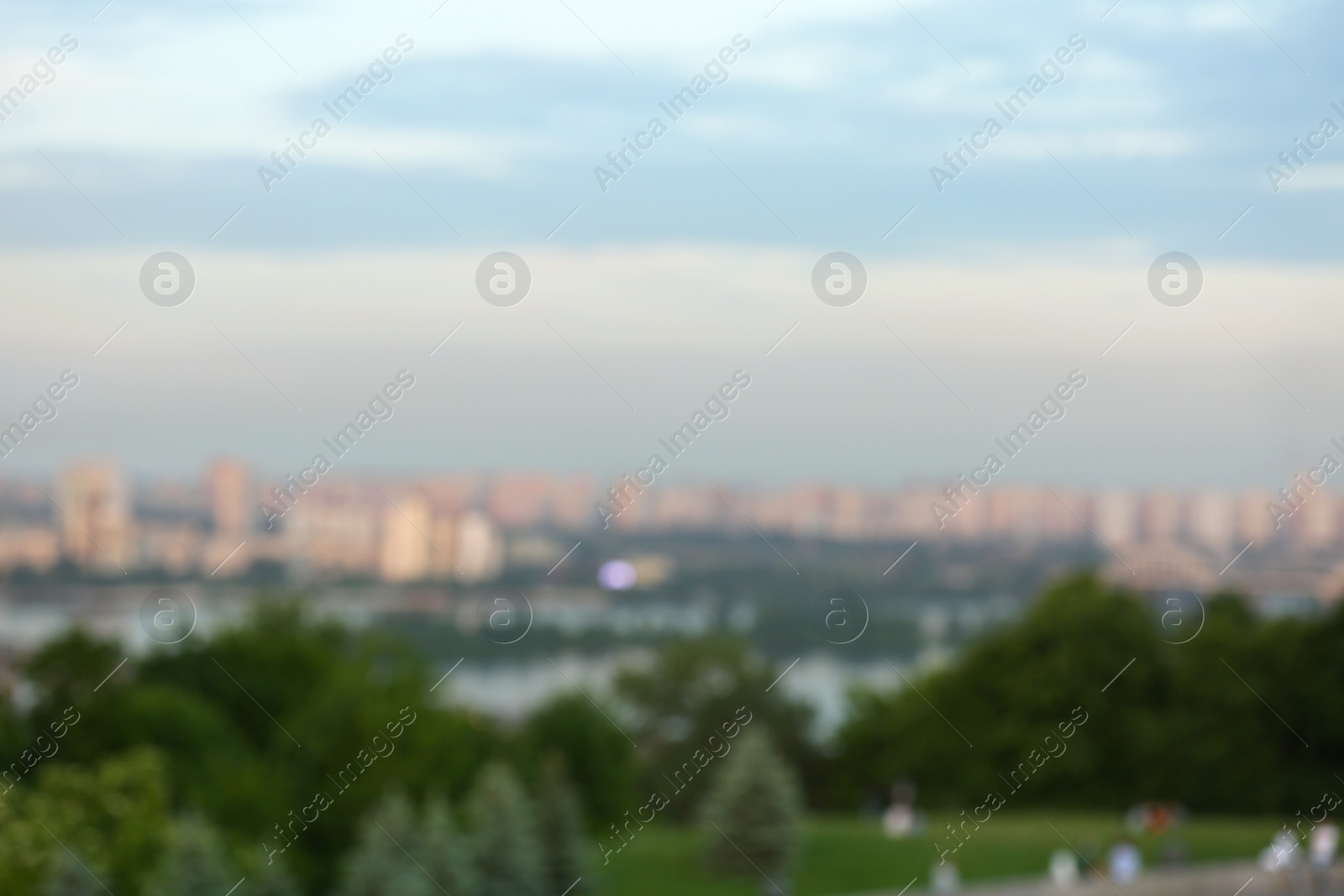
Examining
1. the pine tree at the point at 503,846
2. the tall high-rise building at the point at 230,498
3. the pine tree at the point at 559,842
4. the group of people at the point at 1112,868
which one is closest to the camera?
the pine tree at the point at 503,846

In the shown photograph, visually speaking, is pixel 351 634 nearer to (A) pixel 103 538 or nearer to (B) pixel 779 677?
(A) pixel 103 538

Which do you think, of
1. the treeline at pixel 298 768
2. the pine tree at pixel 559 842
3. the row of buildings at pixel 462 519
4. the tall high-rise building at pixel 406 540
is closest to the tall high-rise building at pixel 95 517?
the row of buildings at pixel 462 519

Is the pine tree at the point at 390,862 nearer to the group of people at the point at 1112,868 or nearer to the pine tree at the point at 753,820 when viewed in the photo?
the pine tree at the point at 753,820

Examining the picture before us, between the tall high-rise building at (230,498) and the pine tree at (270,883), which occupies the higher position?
the tall high-rise building at (230,498)

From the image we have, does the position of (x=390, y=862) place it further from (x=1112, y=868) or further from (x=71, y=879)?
(x=1112, y=868)

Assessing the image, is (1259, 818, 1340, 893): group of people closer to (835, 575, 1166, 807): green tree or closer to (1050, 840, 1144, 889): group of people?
(1050, 840, 1144, 889): group of people

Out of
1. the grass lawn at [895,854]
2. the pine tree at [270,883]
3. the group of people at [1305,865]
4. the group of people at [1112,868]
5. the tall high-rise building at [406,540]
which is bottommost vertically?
the grass lawn at [895,854]

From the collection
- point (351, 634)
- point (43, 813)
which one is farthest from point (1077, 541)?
point (43, 813)
